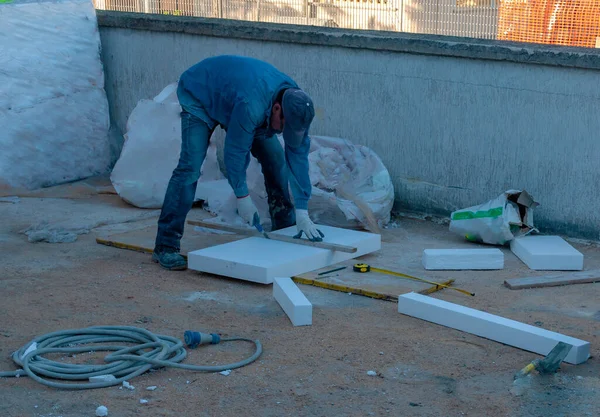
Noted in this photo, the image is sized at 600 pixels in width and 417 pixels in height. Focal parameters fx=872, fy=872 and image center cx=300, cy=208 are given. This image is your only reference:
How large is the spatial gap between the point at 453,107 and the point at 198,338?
3.15 m

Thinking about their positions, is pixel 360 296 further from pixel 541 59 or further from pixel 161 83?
pixel 161 83

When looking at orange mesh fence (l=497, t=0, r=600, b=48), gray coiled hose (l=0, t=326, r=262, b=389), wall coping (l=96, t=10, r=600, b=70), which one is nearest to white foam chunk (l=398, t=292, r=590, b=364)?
gray coiled hose (l=0, t=326, r=262, b=389)

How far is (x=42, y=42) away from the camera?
759cm

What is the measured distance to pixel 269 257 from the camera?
500cm

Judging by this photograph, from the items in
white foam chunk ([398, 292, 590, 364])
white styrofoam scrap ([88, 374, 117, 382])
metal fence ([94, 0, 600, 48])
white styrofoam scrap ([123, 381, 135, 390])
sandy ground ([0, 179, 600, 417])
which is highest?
metal fence ([94, 0, 600, 48])

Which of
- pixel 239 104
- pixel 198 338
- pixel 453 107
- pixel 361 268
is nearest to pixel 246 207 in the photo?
pixel 239 104

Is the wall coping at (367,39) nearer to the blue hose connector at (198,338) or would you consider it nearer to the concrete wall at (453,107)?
the concrete wall at (453,107)

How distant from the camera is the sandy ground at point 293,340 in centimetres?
337

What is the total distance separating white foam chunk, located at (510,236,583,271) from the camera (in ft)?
17.2

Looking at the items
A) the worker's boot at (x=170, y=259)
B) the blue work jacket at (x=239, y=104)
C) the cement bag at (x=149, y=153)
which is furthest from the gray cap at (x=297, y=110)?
the cement bag at (x=149, y=153)

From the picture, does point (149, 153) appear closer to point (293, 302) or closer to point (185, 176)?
point (185, 176)

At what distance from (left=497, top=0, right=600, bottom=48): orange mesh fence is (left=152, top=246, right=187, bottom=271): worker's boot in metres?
4.75

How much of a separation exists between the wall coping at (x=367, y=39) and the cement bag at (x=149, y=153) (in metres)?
0.81

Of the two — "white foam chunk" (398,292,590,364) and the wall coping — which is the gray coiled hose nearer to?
"white foam chunk" (398,292,590,364)
